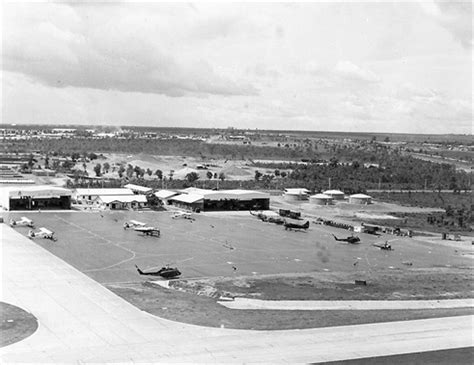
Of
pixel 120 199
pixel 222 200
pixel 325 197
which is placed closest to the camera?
pixel 120 199

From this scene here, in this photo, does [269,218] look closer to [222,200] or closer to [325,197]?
[222,200]

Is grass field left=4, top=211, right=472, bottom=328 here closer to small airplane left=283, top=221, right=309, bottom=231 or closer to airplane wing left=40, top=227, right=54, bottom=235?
small airplane left=283, top=221, right=309, bottom=231

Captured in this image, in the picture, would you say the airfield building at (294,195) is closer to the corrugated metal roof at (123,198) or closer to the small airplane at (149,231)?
the corrugated metal roof at (123,198)

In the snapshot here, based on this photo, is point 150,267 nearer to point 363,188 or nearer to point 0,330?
point 0,330

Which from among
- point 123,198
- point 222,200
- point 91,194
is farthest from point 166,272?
point 91,194

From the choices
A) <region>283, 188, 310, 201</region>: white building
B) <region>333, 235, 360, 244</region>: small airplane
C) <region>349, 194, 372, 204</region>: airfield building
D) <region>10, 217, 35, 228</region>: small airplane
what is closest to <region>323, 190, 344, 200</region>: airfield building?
<region>283, 188, 310, 201</region>: white building

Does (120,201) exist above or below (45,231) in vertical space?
above

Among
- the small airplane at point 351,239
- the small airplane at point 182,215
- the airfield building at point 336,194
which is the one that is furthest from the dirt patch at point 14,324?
the airfield building at point 336,194
